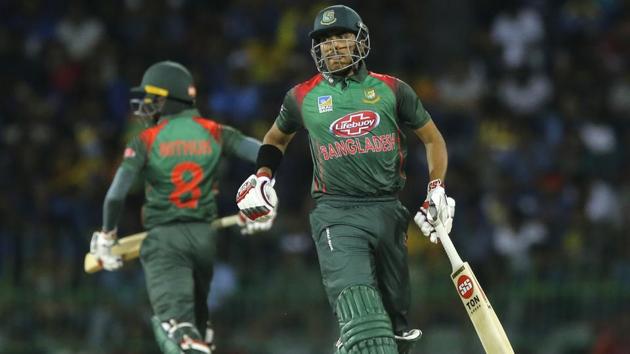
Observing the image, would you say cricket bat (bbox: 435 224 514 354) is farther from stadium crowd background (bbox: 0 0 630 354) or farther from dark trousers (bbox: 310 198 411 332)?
stadium crowd background (bbox: 0 0 630 354)

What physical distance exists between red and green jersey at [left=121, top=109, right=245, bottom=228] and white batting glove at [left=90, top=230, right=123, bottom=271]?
0.28 meters

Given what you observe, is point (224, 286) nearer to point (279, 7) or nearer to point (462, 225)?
point (462, 225)

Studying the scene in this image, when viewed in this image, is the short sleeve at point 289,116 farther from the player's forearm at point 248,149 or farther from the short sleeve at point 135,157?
the short sleeve at point 135,157

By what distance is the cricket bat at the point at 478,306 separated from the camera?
7.72 meters

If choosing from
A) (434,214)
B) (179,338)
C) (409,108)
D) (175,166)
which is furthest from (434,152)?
(179,338)

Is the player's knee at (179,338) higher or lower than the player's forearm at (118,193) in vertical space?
lower

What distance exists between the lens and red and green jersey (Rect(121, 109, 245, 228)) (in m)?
9.30

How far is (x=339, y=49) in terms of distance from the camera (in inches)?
308

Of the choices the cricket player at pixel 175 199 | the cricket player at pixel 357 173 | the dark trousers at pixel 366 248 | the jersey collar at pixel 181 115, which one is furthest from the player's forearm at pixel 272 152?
the jersey collar at pixel 181 115

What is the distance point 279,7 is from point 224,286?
4326 mm

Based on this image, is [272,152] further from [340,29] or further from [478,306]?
[478,306]

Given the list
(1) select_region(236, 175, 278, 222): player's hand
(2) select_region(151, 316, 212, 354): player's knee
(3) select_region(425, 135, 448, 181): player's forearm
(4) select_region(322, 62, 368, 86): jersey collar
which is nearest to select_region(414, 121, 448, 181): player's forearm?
(3) select_region(425, 135, 448, 181): player's forearm

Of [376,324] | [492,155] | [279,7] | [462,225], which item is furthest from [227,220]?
[279,7]

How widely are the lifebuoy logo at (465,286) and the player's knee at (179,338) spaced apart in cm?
200
